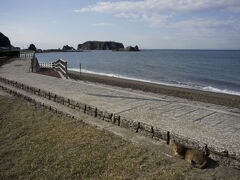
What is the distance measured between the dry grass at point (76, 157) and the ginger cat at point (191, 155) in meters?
0.12

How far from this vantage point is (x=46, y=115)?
6.76 metres

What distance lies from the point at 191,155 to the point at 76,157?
2036mm

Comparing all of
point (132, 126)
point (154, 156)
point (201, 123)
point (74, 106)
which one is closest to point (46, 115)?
point (74, 106)

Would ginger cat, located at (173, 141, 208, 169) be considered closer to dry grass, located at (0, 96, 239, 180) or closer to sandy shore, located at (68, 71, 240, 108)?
dry grass, located at (0, 96, 239, 180)

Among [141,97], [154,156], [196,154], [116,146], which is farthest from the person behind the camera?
[141,97]

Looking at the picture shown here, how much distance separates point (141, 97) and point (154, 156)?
4212mm

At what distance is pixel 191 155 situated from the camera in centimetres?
387

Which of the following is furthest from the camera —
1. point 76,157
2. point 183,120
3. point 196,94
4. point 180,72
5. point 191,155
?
point 180,72

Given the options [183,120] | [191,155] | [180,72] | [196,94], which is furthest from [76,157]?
[180,72]

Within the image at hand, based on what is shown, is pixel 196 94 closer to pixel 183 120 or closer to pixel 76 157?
pixel 183 120

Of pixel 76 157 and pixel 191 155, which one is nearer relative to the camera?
pixel 191 155

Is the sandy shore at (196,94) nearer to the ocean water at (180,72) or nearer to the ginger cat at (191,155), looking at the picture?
the ocean water at (180,72)

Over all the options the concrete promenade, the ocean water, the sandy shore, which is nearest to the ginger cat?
the concrete promenade

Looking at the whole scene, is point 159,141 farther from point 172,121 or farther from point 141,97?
point 141,97
